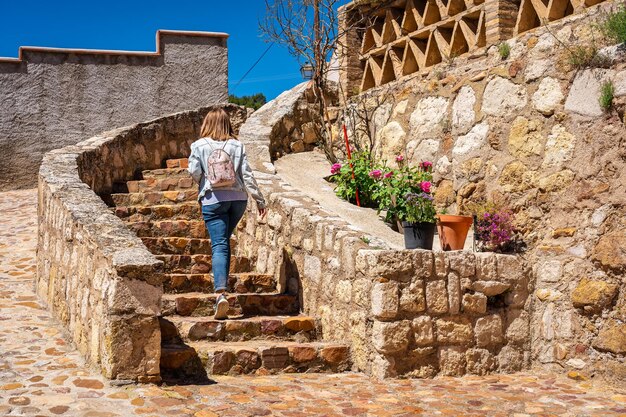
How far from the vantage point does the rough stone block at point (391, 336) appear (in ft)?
17.5

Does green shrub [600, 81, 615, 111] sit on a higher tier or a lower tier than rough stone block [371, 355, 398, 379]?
higher

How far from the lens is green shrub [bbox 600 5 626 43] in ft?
18.1

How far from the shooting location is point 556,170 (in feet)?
19.6

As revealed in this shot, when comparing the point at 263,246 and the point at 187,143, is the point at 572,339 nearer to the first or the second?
the point at 263,246

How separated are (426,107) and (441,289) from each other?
108 inches

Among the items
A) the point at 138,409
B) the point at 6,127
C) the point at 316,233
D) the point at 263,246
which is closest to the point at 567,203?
the point at 316,233

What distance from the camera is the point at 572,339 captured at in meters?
5.61

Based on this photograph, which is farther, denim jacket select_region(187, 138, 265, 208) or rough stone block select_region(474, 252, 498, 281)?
denim jacket select_region(187, 138, 265, 208)

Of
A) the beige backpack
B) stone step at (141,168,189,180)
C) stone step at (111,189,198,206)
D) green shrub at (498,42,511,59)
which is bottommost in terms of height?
stone step at (111,189,198,206)

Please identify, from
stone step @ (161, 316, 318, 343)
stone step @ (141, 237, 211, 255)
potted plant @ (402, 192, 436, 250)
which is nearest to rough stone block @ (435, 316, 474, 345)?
potted plant @ (402, 192, 436, 250)

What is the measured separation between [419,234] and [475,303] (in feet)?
2.35

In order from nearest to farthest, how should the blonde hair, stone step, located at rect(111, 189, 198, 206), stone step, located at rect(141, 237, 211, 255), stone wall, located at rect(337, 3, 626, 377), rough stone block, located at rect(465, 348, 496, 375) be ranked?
stone wall, located at rect(337, 3, 626, 377) < rough stone block, located at rect(465, 348, 496, 375) < the blonde hair < stone step, located at rect(141, 237, 211, 255) < stone step, located at rect(111, 189, 198, 206)

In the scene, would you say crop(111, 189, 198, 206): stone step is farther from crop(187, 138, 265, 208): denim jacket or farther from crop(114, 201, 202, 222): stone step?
crop(187, 138, 265, 208): denim jacket

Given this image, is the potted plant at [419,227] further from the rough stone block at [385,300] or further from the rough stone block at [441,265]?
the rough stone block at [385,300]
